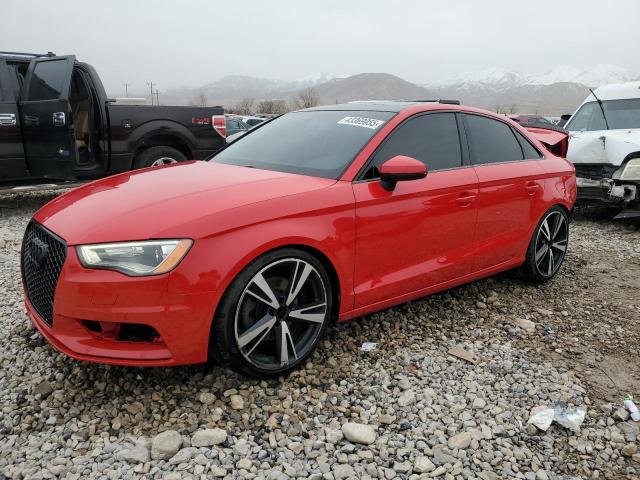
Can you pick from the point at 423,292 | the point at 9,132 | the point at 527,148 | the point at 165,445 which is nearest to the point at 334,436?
Answer: the point at 165,445

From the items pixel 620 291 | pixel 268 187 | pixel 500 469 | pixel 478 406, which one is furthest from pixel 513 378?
pixel 620 291

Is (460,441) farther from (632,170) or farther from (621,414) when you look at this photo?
(632,170)

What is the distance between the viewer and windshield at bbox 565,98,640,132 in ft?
25.2

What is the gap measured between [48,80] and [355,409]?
596 centimetres

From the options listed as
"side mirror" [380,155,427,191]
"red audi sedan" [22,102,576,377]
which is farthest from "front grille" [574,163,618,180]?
"side mirror" [380,155,427,191]

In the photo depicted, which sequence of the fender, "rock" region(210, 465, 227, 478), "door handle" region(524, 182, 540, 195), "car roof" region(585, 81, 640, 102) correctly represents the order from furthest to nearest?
1. "car roof" region(585, 81, 640, 102)
2. the fender
3. "door handle" region(524, 182, 540, 195)
4. "rock" region(210, 465, 227, 478)

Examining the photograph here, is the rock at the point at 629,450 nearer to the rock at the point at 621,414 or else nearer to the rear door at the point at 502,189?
the rock at the point at 621,414

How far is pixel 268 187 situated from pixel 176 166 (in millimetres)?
1028

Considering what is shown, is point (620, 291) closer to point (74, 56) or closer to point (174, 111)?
point (174, 111)

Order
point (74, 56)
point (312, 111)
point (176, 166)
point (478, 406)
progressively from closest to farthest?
point (478, 406)
point (176, 166)
point (312, 111)
point (74, 56)

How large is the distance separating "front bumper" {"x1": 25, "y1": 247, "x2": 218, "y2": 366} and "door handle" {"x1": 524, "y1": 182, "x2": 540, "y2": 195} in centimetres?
285

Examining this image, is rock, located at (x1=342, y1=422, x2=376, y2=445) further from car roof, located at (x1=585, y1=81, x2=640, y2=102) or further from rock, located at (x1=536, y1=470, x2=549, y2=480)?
car roof, located at (x1=585, y1=81, x2=640, y2=102)

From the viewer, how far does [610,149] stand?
279 inches

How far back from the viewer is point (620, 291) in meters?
4.68
